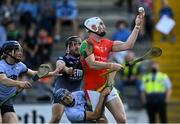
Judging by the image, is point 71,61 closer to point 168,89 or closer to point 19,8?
point 168,89

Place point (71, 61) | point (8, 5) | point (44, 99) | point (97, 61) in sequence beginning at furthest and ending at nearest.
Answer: point (8, 5) < point (44, 99) < point (71, 61) < point (97, 61)

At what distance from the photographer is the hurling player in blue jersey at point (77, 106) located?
13539 millimetres

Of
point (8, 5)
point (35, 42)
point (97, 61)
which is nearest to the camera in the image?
point (97, 61)

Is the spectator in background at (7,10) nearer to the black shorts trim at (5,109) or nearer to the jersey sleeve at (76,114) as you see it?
the black shorts trim at (5,109)

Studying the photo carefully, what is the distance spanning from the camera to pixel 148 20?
22.3 meters

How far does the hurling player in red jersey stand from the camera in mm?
13562

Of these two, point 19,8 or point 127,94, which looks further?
point 19,8

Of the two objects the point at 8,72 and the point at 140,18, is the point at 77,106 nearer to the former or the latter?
the point at 8,72

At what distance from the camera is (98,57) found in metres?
13.7

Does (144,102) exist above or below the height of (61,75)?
below

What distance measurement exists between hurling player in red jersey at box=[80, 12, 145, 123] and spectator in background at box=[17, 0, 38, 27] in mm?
8378

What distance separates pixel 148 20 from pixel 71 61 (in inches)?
318

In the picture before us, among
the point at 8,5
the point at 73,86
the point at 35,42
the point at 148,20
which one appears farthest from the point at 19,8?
the point at 73,86

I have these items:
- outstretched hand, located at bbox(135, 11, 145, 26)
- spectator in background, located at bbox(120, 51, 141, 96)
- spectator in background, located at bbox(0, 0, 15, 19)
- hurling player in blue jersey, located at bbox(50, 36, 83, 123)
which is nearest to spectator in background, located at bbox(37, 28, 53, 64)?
spectator in background, located at bbox(0, 0, 15, 19)
